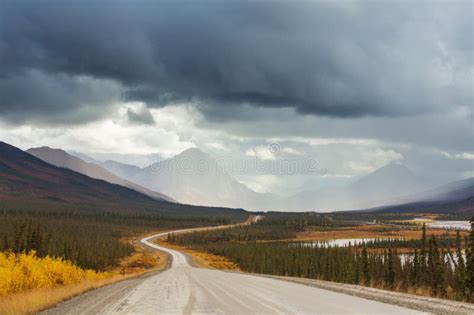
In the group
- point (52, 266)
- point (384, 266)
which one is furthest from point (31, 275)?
point (384, 266)

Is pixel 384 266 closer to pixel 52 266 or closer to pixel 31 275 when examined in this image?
pixel 52 266

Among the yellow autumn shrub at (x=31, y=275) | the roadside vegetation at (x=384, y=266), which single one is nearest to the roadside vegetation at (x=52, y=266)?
the yellow autumn shrub at (x=31, y=275)

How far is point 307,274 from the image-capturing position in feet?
293

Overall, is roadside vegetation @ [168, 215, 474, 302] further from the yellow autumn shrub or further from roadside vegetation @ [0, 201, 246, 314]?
the yellow autumn shrub

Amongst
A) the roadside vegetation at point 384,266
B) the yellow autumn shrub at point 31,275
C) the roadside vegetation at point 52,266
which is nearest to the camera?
the roadside vegetation at point 52,266

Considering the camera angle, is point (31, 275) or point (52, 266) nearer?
point (31, 275)

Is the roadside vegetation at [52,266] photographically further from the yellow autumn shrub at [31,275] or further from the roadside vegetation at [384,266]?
the roadside vegetation at [384,266]

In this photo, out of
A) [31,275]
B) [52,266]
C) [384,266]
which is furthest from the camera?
[384,266]

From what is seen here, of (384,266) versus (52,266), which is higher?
(52,266)

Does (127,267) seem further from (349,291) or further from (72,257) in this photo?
(349,291)

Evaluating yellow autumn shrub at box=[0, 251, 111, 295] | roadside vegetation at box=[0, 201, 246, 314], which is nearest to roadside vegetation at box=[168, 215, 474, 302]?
roadside vegetation at box=[0, 201, 246, 314]

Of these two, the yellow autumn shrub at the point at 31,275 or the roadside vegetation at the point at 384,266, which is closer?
the yellow autumn shrub at the point at 31,275

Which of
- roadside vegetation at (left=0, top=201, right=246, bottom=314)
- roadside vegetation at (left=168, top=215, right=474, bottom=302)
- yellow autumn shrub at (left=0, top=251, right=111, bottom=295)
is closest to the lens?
roadside vegetation at (left=0, top=201, right=246, bottom=314)

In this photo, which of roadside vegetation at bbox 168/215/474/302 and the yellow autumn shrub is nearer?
the yellow autumn shrub
